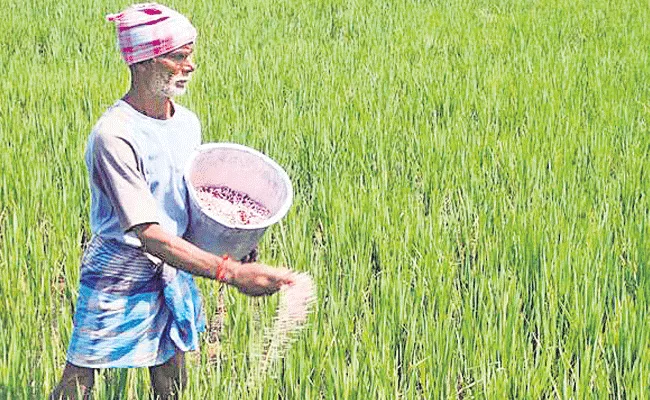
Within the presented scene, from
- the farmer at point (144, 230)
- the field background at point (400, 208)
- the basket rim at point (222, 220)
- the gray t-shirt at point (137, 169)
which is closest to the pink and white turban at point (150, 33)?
the farmer at point (144, 230)

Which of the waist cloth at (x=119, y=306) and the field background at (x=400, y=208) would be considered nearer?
the waist cloth at (x=119, y=306)

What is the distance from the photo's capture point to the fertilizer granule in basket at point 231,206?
5.60 feet

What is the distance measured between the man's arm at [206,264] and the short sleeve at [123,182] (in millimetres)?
27

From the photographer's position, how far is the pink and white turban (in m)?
1.61

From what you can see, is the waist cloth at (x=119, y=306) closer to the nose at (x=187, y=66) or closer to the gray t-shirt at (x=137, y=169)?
the gray t-shirt at (x=137, y=169)

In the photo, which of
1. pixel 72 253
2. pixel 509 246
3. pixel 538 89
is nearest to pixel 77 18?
Result: pixel 538 89

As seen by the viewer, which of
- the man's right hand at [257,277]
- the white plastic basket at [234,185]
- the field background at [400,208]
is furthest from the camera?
the field background at [400,208]

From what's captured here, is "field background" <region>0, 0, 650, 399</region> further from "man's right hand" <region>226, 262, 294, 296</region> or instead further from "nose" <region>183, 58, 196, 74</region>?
"nose" <region>183, 58, 196, 74</region>

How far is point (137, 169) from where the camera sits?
1.61 meters

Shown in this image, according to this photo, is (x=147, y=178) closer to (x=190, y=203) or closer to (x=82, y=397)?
(x=190, y=203)

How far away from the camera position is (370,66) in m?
5.49

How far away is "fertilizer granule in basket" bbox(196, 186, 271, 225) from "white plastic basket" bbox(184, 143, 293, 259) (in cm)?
1

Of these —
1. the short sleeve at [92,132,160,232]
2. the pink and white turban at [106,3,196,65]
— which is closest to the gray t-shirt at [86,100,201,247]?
the short sleeve at [92,132,160,232]

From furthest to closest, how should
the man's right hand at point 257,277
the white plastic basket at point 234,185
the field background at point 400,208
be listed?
the field background at point 400,208, the white plastic basket at point 234,185, the man's right hand at point 257,277
